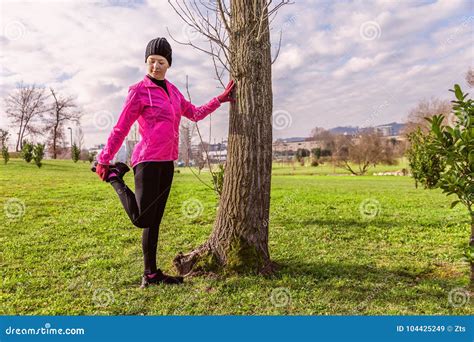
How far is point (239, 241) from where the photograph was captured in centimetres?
335

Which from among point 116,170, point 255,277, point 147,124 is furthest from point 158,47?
point 255,277

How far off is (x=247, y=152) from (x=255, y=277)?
1.13m

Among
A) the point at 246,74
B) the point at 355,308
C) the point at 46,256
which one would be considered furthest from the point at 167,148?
the point at 46,256

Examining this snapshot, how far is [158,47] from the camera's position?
9.66 ft

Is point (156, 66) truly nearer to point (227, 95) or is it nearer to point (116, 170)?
Result: point (227, 95)

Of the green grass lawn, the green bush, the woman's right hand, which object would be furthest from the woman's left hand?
the green bush

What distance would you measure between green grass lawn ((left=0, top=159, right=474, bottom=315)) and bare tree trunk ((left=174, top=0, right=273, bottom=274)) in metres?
0.22

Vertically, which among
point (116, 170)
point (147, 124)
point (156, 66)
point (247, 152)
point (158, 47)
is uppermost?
point (158, 47)

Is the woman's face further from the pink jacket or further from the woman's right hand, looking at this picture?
the woman's right hand

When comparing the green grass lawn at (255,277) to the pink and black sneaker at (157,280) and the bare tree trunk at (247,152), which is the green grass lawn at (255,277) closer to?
the pink and black sneaker at (157,280)

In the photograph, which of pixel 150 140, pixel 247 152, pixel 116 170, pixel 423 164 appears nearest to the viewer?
pixel 150 140

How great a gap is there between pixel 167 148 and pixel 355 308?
1953 mm

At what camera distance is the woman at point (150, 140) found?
2.90m

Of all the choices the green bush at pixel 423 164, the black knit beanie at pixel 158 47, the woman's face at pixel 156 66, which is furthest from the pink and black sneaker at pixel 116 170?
the green bush at pixel 423 164
